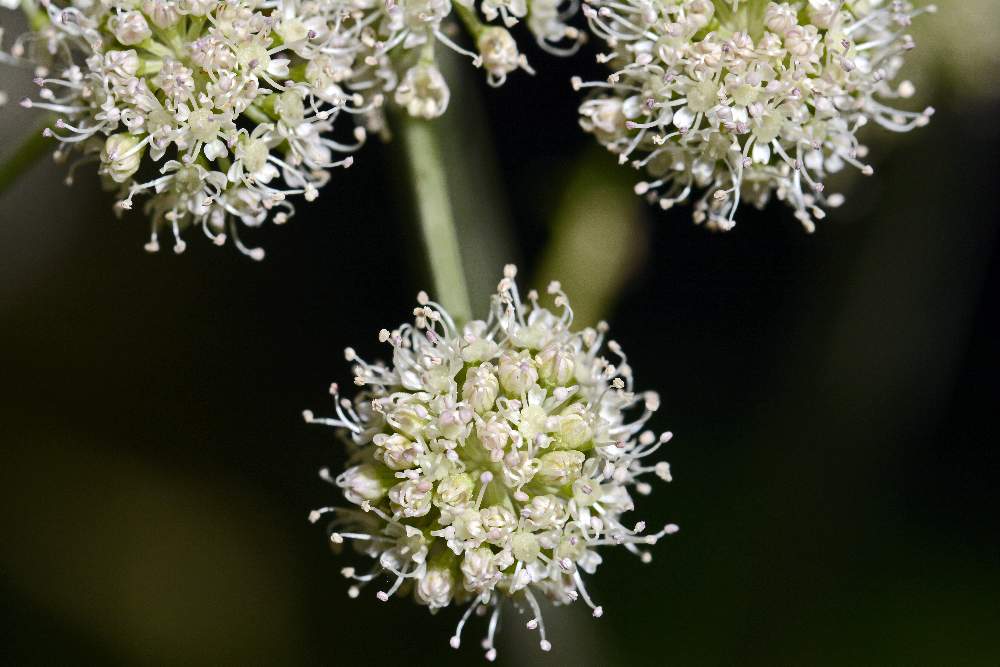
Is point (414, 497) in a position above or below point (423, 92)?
below

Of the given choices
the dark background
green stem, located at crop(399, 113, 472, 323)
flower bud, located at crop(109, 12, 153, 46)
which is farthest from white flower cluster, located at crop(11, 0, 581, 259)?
the dark background

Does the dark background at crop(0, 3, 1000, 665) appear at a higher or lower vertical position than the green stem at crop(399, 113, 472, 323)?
lower

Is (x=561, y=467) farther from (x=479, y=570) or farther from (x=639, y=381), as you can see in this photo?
(x=639, y=381)

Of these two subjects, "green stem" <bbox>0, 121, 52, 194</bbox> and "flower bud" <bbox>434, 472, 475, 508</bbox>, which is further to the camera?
"green stem" <bbox>0, 121, 52, 194</bbox>

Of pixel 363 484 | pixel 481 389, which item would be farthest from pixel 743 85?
pixel 363 484

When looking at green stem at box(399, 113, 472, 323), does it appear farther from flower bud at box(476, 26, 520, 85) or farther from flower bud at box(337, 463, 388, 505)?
flower bud at box(337, 463, 388, 505)

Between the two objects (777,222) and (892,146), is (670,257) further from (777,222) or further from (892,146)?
(892,146)

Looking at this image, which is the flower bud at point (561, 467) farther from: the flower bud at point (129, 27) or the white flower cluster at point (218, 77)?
the flower bud at point (129, 27)
